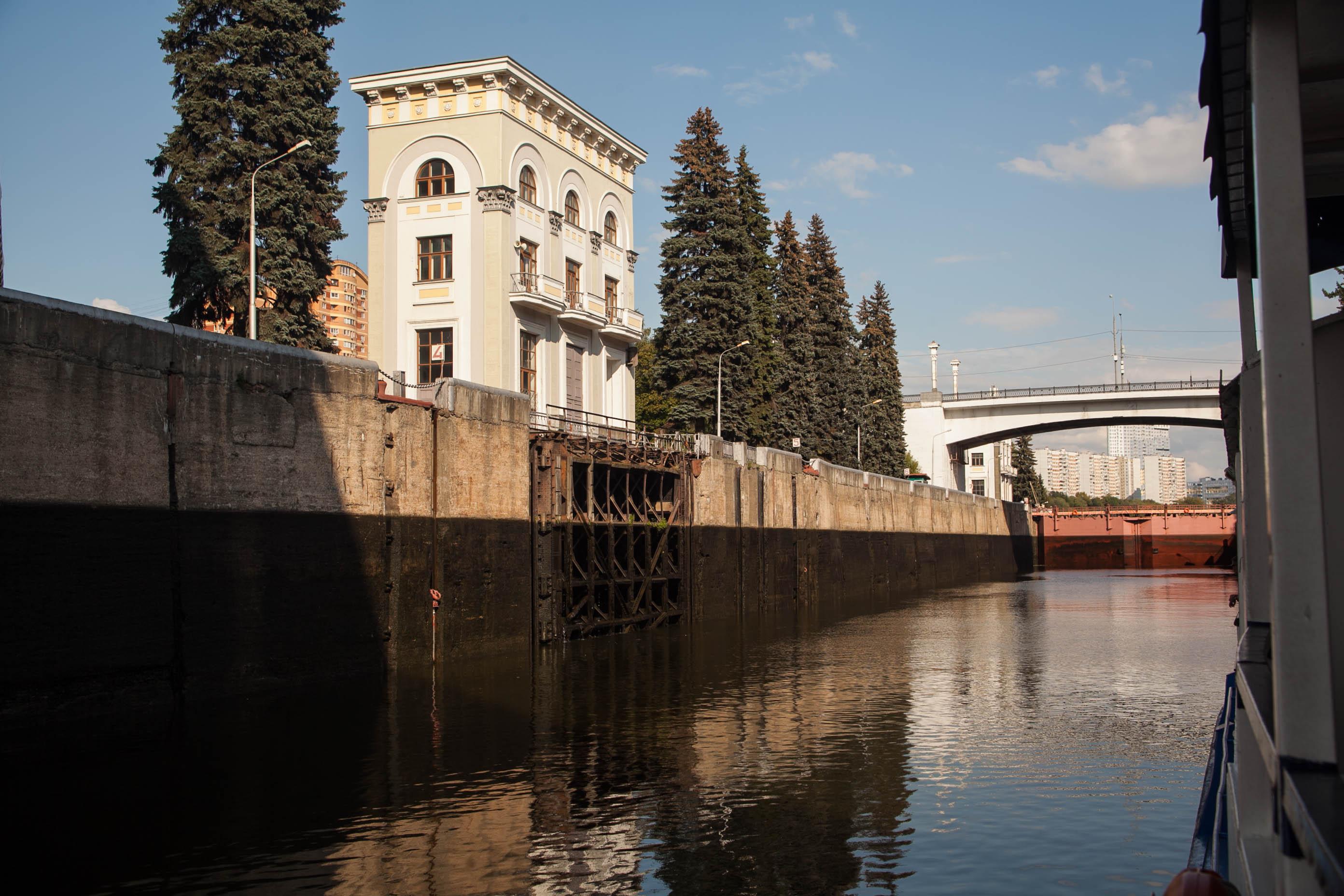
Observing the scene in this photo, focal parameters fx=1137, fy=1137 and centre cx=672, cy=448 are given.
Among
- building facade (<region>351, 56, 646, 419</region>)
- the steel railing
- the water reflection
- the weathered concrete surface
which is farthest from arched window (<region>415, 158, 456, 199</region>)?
the water reflection

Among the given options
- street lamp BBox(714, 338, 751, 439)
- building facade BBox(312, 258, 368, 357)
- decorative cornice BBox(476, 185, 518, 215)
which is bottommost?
street lamp BBox(714, 338, 751, 439)

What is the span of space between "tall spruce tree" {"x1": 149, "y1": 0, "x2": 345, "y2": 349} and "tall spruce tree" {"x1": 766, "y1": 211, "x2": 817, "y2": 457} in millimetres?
26634

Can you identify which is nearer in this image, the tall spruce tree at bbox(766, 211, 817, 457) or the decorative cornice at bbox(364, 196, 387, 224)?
the decorative cornice at bbox(364, 196, 387, 224)

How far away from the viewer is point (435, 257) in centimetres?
3906

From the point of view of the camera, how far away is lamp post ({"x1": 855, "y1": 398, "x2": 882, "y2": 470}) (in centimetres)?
6656

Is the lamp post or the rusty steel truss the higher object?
the lamp post

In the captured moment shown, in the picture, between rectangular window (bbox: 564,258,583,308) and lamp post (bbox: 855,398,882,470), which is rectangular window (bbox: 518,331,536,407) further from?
lamp post (bbox: 855,398,882,470)

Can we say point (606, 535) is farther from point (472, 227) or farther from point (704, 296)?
point (704, 296)

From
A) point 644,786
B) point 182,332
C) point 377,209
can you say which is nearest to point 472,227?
point 377,209

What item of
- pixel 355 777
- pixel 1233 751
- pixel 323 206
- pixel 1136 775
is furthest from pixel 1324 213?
pixel 323 206

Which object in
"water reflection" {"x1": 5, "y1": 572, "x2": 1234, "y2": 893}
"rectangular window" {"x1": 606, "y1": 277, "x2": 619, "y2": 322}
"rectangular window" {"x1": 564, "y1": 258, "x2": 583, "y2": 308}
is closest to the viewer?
"water reflection" {"x1": 5, "y1": 572, "x2": 1234, "y2": 893}

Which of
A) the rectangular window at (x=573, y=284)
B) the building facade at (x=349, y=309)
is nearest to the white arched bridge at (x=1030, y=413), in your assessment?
the rectangular window at (x=573, y=284)

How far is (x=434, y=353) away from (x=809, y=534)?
17.0m

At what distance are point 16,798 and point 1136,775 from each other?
1264 cm
